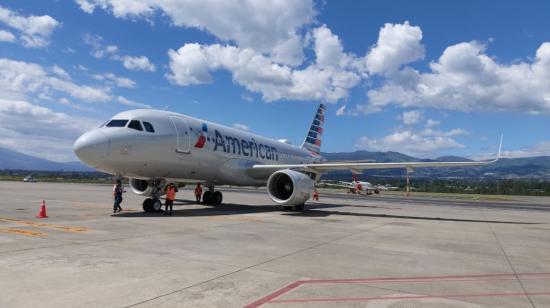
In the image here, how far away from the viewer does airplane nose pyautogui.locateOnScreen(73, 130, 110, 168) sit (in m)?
13.0

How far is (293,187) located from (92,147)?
8.30 m

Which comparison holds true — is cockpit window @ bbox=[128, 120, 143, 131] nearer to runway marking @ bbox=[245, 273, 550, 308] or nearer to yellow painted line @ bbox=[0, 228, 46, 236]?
yellow painted line @ bbox=[0, 228, 46, 236]

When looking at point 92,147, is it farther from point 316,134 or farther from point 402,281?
point 316,134

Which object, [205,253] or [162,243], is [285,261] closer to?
[205,253]

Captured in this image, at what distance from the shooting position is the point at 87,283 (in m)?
5.16

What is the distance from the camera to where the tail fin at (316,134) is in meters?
32.8

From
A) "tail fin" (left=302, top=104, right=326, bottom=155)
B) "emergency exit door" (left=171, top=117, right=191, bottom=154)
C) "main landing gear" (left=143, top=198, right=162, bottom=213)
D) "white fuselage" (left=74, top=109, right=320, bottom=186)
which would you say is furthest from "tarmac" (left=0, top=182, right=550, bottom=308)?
"tail fin" (left=302, top=104, right=326, bottom=155)

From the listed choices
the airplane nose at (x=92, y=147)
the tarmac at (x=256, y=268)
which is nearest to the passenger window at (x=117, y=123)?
the airplane nose at (x=92, y=147)

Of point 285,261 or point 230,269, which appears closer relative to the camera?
point 230,269

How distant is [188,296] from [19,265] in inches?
120

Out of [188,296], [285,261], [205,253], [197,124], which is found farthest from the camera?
[197,124]

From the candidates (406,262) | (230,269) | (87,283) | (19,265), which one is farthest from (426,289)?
(19,265)

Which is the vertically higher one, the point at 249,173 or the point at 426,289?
Answer: the point at 249,173

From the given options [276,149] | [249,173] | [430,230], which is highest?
[276,149]
